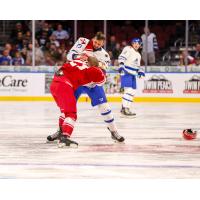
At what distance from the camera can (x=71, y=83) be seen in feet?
25.5

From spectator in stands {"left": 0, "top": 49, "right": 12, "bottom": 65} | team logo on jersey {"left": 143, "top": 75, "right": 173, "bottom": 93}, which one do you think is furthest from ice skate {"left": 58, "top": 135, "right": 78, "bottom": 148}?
spectator in stands {"left": 0, "top": 49, "right": 12, "bottom": 65}

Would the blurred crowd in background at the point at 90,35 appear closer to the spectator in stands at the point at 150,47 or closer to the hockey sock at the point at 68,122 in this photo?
the spectator in stands at the point at 150,47

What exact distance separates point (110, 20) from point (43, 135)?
8597 mm

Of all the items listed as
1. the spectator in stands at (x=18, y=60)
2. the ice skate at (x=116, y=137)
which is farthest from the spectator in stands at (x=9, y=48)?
the ice skate at (x=116, y=137)

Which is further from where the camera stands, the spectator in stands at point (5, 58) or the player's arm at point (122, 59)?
the spectator in stands at point (5, 58)

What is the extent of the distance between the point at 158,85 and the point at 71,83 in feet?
28.2

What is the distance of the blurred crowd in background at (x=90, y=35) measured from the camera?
16.7 meters

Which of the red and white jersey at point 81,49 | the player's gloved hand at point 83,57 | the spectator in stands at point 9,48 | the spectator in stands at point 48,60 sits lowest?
the spectator in stands at point 48,60

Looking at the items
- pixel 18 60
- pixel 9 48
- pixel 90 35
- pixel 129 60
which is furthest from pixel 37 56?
pixel 129 60

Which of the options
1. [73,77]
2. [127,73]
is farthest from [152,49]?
[73,77]

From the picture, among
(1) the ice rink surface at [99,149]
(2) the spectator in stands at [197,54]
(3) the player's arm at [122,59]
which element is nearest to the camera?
(1) the ice rink surface at [99,149]

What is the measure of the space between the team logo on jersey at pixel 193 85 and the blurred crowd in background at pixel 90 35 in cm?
48

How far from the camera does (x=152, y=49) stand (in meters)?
16.8

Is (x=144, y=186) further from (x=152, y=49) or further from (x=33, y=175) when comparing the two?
(x=152, y=49)
